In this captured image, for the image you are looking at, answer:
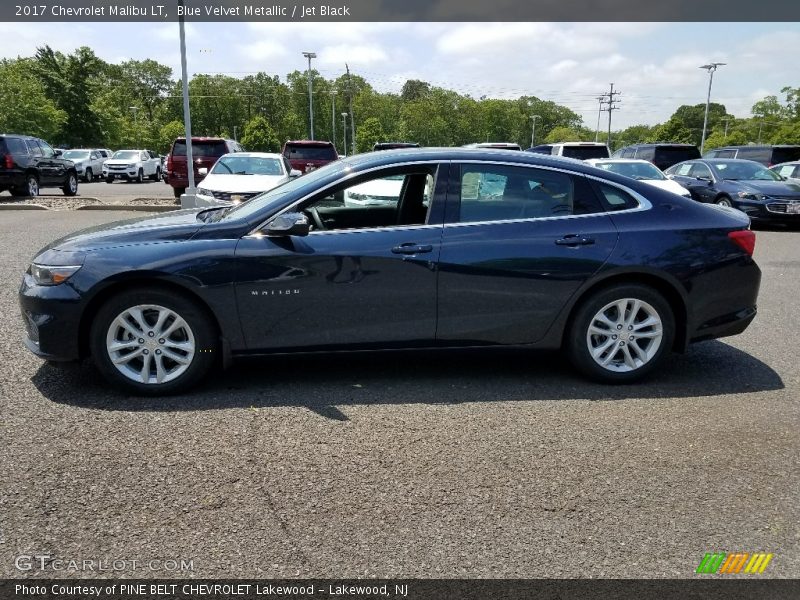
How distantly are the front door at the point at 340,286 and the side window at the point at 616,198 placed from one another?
1237mm

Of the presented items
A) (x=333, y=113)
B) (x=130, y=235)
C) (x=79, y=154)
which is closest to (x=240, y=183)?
(x=130, y=235)

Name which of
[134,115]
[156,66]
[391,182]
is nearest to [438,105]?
[134,115]

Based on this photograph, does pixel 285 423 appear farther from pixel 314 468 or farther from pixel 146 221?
pixel 146 221

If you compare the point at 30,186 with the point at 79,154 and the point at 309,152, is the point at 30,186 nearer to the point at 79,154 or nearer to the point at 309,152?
the point at 309,152

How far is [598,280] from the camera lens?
14.8ft

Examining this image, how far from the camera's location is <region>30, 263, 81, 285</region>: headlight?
415cm

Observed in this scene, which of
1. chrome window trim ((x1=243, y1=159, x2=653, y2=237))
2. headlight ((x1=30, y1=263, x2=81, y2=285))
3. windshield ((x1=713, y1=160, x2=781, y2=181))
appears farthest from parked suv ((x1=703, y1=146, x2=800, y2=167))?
headlight ((x1=30, y1=263, x2=81, y2=285))

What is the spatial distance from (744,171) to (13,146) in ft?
60.9

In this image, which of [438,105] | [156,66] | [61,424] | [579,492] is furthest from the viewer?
[156,66]

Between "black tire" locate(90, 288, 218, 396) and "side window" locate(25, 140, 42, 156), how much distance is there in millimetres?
17035

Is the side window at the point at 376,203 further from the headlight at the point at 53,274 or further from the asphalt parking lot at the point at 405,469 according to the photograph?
the headlight at the point at 53,274

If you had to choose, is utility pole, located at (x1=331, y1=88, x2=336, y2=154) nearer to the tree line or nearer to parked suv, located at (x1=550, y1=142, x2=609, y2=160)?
the tree line

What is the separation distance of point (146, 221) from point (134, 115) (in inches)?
3850

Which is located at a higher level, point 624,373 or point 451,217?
point 451,217
